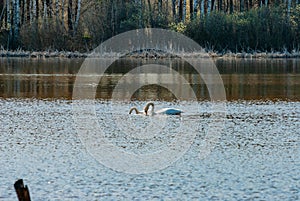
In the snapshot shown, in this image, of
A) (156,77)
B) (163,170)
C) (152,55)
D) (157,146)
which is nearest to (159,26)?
(152,55)

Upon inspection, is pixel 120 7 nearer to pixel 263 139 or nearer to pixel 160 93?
pixel 160 93

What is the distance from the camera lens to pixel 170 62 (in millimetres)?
41312

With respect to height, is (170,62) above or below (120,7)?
below

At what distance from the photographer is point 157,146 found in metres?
15.1

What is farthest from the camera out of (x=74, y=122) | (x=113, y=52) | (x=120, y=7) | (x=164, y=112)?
(x=120, y=7)

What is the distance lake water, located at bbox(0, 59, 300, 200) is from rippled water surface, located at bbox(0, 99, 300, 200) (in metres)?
0.01

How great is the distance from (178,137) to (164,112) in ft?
11.3

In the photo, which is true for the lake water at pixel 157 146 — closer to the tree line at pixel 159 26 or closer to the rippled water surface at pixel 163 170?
the rippled water surface at pixel 163 170

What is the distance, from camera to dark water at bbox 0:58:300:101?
24797mm

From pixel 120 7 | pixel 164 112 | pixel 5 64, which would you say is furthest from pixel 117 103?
pixel 120 7

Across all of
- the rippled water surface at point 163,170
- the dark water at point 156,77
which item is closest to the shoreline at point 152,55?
the dark water at point 156,77

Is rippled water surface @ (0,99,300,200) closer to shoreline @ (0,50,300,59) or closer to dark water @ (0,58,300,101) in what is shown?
dark water @ (0,58,300,101)

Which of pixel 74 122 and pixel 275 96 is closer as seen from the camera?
pixel 74 122

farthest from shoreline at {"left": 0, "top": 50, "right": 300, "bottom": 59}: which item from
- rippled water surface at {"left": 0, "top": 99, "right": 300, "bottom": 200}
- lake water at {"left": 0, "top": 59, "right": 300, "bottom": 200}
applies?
rippled water surface at {"left": 0, "top": 99, "right": 300, "bottom": 200}
